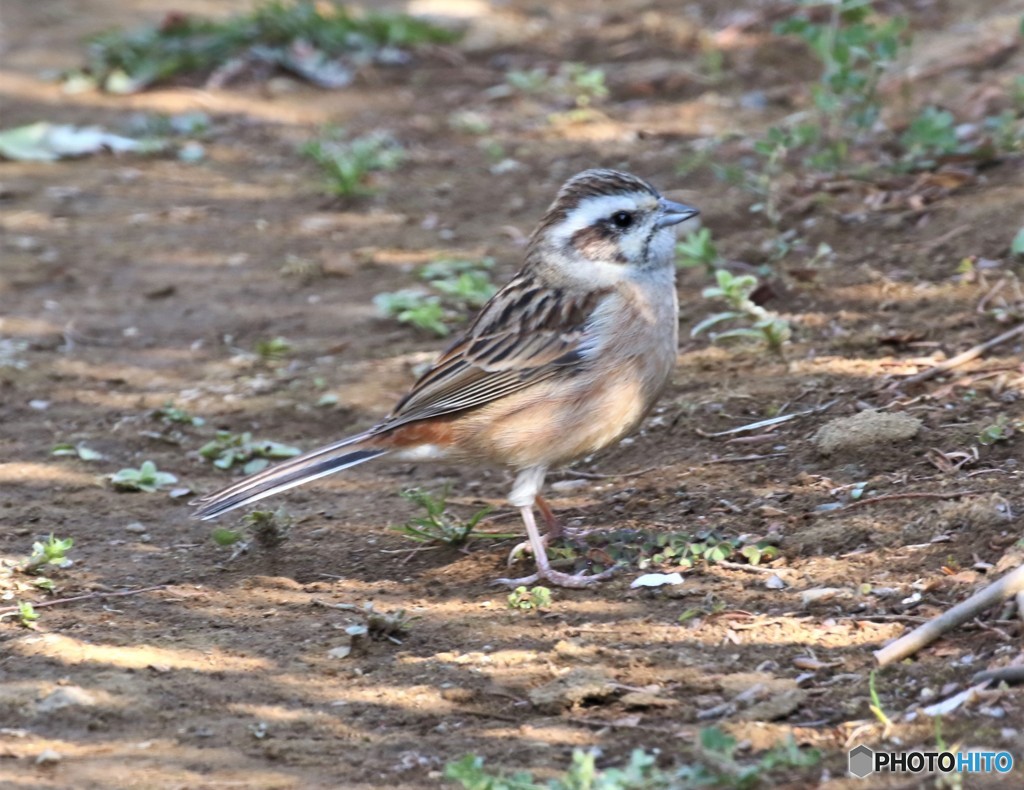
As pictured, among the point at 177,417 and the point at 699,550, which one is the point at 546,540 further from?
the point at 177,417

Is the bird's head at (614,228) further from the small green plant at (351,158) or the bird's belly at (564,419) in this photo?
the small green plant at (351,158)

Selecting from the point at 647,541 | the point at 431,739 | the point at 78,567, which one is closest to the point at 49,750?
the point at 431,739

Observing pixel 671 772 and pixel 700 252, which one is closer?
pixel 671 772

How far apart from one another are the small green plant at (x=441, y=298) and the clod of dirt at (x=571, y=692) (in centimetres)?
357

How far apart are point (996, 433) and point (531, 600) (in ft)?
5.89

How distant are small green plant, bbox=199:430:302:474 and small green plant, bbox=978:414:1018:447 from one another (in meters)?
2.95

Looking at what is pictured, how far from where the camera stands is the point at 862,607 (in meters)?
4.57

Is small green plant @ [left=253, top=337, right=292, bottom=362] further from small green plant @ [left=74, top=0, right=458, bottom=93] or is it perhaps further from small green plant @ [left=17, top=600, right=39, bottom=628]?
small green plant @ [left=74, top=0, right=458, bottom=93]

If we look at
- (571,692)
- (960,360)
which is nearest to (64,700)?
(571,692)

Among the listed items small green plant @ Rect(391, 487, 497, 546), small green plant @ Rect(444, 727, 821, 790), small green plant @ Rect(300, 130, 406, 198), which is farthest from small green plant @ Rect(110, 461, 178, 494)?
small green plant @ Rect(300, 130, 406, 198)

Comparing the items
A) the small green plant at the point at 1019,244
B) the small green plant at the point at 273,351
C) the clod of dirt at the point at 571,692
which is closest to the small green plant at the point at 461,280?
the small green plant at the point at 273,351

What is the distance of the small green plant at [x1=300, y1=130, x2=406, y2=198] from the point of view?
954cm

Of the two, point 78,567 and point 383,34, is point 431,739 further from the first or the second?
point 383,34

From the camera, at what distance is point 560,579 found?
5.19 m
